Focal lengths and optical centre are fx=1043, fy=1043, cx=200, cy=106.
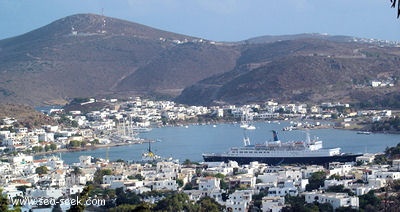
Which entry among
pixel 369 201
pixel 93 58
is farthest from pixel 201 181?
pixel 93 58

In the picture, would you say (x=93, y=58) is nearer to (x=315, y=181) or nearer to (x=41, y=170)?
(x=41, y=170)

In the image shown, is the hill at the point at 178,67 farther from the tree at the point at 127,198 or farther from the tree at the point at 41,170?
the tree at the point at 127,198

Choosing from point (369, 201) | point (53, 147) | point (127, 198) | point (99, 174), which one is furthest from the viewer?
point (53, 147)

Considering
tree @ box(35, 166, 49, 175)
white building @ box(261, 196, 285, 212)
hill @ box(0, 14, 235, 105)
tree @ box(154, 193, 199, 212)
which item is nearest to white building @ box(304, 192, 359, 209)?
white building @ box(261, 196, 285, 212)

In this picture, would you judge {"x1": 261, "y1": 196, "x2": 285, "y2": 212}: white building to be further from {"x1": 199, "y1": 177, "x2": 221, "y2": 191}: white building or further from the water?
the water

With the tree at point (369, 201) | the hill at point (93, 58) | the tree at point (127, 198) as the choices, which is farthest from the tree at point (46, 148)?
the hill at point (93, 58)

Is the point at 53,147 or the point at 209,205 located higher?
the point at 53,147

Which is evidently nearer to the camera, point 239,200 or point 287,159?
point 239,200
